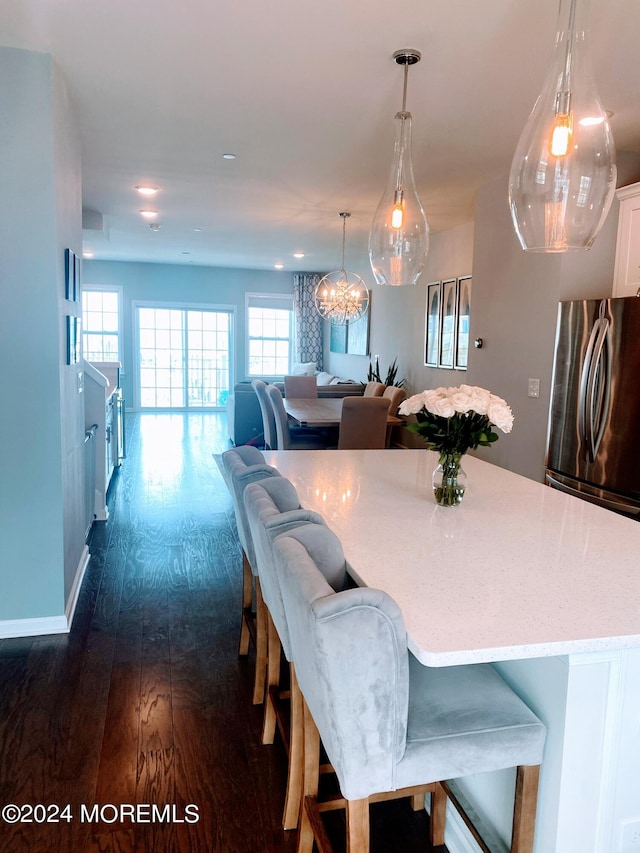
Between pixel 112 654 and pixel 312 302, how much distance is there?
9.11m

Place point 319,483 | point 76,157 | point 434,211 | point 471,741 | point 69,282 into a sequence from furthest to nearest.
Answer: point 434,211
point 76,157
point 69,282
point 319,483
point 471,741

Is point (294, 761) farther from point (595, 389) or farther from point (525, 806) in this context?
point (595, 389)

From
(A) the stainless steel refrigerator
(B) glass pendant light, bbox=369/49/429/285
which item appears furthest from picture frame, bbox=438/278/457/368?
(B) glass pendant light, bbox=369/49/429/285

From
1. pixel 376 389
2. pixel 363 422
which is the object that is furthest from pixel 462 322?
pixel 363 422

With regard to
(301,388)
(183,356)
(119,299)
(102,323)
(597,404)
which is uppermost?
(119,299)

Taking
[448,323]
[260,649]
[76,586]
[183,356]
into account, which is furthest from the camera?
[183,356]

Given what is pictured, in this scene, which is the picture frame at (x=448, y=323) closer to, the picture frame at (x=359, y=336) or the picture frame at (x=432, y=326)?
the picture frame at (x=432, y=326)

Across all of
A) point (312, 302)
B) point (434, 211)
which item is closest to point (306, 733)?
point (434, 211)

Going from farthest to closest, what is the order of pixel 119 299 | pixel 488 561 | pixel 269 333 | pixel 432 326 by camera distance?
pixel 269 333 → pixel 119 299 → pixel 432 326 → pixel 488 561

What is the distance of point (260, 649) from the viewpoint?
2232mm

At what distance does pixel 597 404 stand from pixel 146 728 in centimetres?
280

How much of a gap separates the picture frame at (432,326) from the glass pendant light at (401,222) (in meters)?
3.82

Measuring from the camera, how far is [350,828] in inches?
50.3

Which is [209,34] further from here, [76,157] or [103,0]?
[76,157]
